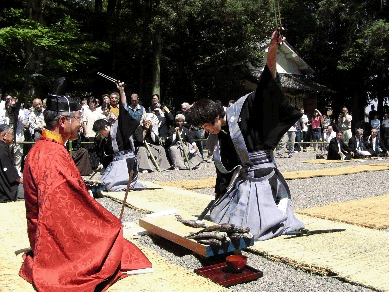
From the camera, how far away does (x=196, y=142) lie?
1195 cm

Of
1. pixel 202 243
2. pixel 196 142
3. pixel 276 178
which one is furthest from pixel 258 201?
pixel 196 142

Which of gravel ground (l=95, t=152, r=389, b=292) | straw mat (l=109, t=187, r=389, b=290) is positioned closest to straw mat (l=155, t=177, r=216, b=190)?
gravel ground (l=95, t=152, r=389, b=292)

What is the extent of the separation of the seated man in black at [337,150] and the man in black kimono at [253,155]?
29.8 ft

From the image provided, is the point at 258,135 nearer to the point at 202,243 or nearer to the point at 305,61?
the point at 202,243

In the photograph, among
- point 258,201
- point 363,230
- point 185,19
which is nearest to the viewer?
point 258,201

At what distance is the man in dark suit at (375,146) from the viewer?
14.0 metres

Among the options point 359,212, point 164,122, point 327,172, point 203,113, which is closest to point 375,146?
point 327,172

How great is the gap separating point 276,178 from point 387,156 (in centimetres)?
1135

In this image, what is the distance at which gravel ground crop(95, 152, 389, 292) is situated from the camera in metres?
2.98

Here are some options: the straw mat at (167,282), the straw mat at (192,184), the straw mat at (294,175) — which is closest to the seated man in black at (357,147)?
the straw mat at (294,175)

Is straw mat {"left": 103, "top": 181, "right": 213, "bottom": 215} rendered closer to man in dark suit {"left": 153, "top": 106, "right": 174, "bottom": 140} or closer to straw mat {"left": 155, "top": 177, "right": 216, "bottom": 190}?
straw mat {"left": 155, "top": 177, "right": 216, "bottom": 190}

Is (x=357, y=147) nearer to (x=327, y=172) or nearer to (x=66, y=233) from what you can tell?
(x=327, y=172)

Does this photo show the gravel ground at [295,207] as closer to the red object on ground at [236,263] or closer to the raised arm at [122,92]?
the red object on ground at [236,263]

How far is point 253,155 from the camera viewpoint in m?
4.11
